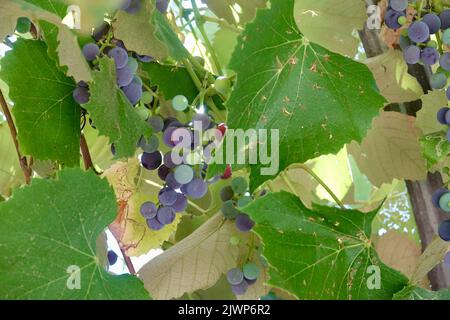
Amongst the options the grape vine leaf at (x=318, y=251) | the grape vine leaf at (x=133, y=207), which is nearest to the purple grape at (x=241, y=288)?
the grape vine leaf at (x=133, y=207)

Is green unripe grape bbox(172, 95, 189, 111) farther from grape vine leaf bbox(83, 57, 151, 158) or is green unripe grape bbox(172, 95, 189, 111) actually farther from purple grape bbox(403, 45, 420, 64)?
purple grape bbox(403, 45, 420, 64)

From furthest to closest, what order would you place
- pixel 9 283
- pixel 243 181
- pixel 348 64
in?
pixel 243 181
pixel 348 64
pixel 9 283

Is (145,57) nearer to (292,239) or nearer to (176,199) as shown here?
(176,199)

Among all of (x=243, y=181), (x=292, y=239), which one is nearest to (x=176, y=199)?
(x=243, y=181)

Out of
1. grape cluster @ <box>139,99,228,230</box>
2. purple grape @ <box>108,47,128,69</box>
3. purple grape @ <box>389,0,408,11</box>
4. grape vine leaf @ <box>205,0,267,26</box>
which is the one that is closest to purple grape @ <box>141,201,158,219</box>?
grape cluster @ <box>139,99,228,230</box>

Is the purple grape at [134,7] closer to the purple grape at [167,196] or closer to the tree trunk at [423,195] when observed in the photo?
the purple grape at [167,196]

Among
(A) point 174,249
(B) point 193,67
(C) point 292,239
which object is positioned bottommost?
(A) point 174,249

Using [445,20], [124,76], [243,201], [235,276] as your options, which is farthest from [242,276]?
[445,20]
